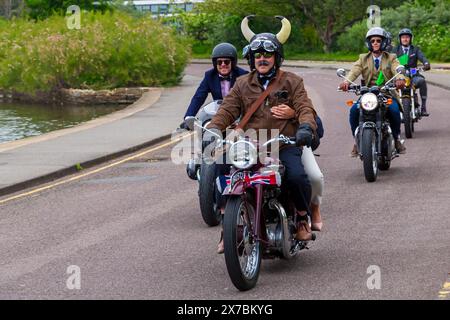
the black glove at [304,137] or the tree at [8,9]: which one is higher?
the black glove at [304,137]

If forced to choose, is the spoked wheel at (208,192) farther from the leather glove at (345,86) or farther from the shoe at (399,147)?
the shoe at (399,147)

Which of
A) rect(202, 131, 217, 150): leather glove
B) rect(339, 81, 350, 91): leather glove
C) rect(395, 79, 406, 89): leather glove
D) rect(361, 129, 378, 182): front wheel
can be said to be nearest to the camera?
rect(202, 131, 217, 150): leather glove

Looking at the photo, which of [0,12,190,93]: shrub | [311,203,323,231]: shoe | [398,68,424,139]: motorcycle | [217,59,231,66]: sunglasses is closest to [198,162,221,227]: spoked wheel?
[217,59,231,66]: sunglasses

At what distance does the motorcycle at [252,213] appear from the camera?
7863 mm

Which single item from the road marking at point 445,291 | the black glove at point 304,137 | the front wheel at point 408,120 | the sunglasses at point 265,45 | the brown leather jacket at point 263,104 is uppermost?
the sunglasses at point 265,45

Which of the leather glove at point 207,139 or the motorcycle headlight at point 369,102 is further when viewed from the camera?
the motorcycle headlight at point 369,102

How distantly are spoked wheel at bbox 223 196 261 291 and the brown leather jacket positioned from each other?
825 millimetres

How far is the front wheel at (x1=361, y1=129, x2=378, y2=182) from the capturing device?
13594 millimetres

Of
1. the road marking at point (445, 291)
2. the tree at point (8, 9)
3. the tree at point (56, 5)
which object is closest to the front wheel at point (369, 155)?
the road marking at point (445, 291)

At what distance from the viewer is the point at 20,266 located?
9.45 meters

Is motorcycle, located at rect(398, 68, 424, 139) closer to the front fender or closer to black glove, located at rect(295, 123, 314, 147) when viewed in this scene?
black glove, located at rect(295, 123, 314, 147)

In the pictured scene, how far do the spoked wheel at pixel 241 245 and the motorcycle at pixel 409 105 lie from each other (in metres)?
10.6

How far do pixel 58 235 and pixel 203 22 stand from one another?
229 ft

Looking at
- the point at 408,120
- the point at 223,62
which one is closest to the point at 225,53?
the point at 223,62
